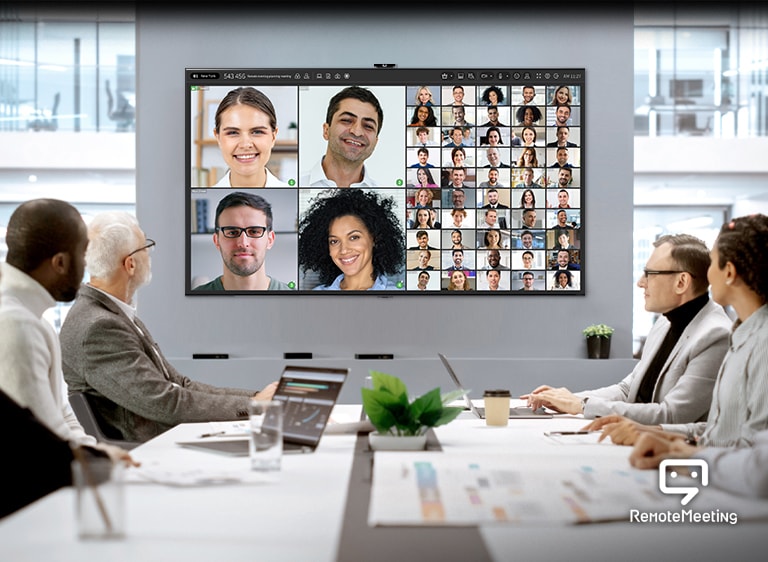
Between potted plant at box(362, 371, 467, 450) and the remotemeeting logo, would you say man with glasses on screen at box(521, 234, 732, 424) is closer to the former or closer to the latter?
potted plant at box(362, 371, 467, 450)

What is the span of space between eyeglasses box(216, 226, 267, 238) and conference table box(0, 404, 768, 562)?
11.6 feet

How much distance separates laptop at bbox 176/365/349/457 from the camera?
2420 mm

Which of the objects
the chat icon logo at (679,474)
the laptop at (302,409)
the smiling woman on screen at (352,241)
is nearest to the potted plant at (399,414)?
the laptop at (302,409)

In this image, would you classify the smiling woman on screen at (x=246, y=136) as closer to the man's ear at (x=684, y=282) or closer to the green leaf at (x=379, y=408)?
the man's ear at (x=684, y=282)

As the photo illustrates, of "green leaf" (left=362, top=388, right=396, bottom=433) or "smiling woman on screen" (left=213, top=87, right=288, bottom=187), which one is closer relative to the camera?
"green leaf" (left=362, top=388, right=396, bottom=433)

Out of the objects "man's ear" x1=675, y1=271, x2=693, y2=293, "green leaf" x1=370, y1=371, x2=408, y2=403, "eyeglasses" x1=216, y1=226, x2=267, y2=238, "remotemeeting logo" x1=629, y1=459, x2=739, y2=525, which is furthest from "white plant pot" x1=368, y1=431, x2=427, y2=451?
"eyeglasses" x1=216, y1=226, x2=267, y2=238

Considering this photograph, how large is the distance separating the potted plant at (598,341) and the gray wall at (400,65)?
0.37ft

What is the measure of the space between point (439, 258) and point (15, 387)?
3.56m

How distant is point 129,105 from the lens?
920 centimetres

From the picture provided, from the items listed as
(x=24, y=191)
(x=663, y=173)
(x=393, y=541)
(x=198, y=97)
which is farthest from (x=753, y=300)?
(x=24, y=191)

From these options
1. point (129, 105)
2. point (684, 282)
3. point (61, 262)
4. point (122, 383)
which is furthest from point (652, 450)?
point (129, 105)

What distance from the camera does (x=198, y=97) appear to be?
223 inches

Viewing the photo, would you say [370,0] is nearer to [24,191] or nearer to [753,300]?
[753,300]

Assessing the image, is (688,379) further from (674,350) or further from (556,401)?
(556,401)
